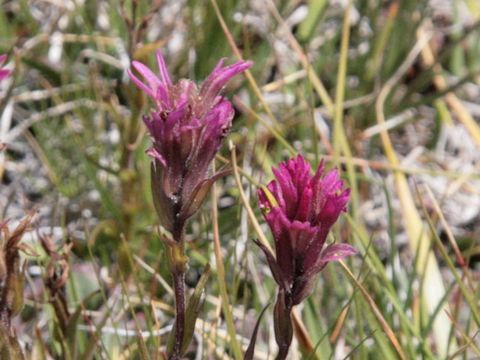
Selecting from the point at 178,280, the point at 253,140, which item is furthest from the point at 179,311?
the point at 253,140

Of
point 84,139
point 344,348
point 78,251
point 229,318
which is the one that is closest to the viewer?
point 229,318

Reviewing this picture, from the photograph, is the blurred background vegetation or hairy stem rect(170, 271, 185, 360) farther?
the blurred background vegetation

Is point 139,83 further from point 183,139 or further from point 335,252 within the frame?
point 335,252

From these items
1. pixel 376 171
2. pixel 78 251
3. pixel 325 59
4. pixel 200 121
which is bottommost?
pixel 376 171

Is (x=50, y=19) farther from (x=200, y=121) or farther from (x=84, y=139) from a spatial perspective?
(x=200, y=121)

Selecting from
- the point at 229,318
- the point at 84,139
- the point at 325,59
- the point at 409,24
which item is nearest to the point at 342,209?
the point at 229,318

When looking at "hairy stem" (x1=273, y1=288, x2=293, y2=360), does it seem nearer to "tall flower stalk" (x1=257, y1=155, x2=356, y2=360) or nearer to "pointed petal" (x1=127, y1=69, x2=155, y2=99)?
"tall flower stalk" (x1=257, y1=155, x2=356, y2=360)

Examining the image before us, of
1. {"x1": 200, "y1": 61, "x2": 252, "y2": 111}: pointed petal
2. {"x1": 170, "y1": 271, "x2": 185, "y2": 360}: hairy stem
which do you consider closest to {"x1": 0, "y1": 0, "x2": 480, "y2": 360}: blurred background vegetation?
{"x1": 170, "y1": 271, "x2": 185, "y2": 360}: hairy stem
